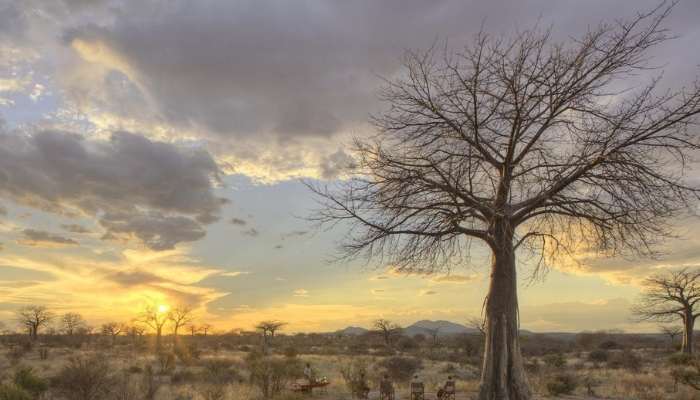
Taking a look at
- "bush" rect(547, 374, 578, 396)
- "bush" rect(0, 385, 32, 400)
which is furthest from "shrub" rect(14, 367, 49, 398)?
"bush" rect(547, 374, 578, 396)

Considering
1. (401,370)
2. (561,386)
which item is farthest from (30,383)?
(561,386)

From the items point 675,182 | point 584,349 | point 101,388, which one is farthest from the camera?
point 584,349

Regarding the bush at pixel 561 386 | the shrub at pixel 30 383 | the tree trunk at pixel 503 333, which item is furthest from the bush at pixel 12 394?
the bush at pixel 561 386

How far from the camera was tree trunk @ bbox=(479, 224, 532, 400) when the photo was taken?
502 inches

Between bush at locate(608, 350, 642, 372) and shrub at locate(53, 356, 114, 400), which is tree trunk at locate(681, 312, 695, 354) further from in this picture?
shrub at locate(53, 356, 114, 400)

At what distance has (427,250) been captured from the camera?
13289 mm

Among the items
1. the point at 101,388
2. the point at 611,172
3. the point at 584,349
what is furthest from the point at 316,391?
the point at 584,349

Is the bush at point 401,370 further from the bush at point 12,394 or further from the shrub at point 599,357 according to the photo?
the shrub at point 599,357

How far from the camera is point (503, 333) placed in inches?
508

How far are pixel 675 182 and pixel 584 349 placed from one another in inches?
2207

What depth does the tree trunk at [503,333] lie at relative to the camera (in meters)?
12.7

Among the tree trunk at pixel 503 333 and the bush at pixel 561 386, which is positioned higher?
the tree trunk at pixel 503 333

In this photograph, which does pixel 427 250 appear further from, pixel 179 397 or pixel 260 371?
pixel 179 397

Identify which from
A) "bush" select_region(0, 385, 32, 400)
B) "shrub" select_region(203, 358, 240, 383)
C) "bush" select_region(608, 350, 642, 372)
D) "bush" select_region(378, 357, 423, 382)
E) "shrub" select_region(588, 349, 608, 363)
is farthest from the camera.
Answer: "shrub" select_region(588, 349, 608, 363)
